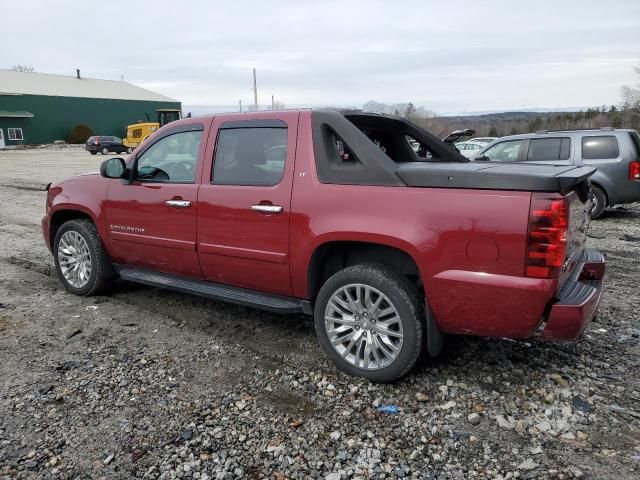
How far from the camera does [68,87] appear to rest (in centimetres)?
5562

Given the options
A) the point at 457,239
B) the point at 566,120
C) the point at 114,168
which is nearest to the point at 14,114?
the point at 114,168

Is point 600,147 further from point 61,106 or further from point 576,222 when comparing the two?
point 61,106

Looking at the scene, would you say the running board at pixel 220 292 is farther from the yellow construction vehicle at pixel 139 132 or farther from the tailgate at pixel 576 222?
the yellow construction vehicle at pixel 139 132

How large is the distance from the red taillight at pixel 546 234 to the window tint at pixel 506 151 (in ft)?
25.4

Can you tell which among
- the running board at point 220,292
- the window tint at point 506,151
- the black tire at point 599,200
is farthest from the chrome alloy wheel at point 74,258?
the black tire at point 599,200

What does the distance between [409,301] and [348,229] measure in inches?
24.2

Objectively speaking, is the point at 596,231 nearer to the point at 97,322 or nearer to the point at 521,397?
the point at 521,397

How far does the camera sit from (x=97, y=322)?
4566 mm

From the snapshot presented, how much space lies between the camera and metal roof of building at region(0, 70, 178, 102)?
51.4 meters

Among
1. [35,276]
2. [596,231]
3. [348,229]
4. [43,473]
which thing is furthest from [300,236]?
[596,231]

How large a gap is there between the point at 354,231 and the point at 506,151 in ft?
26.7

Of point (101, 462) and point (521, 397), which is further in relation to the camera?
point (521, 397)

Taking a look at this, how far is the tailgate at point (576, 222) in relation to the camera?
2.97 m

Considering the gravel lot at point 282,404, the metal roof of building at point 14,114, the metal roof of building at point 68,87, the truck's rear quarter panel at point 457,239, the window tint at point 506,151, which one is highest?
the metal roof of building at point 68,87
